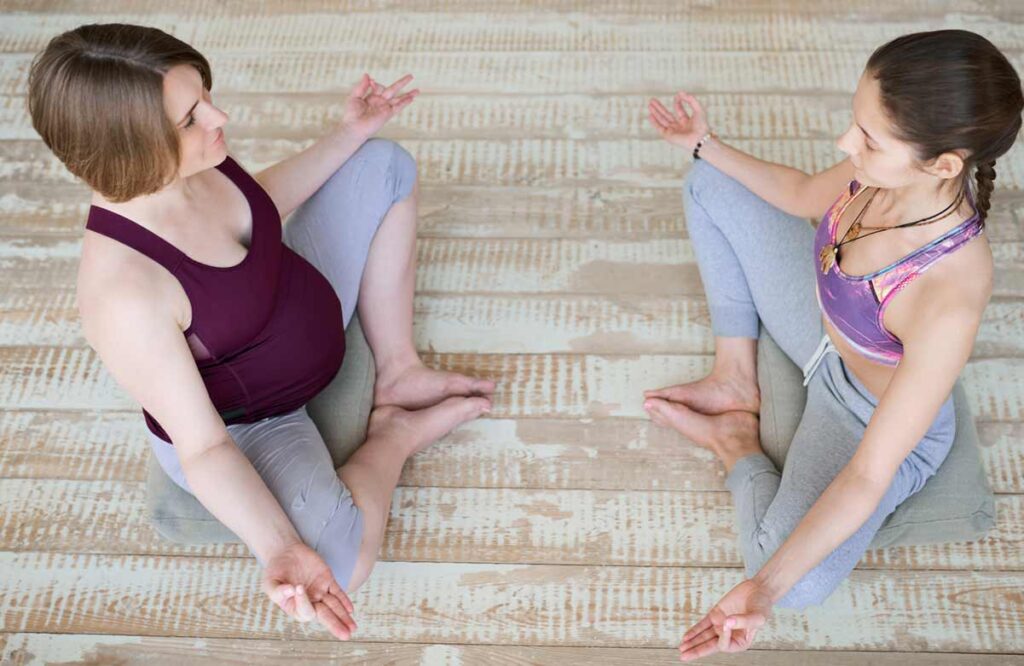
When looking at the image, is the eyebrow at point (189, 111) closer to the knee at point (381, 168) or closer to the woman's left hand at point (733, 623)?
the knee at point (381, 168)

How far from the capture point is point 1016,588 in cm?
180

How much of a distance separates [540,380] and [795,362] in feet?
1.79

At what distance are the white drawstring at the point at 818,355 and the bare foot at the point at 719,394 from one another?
0.15 metres

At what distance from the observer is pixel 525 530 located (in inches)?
75.5

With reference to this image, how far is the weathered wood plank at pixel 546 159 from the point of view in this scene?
8.02 feet

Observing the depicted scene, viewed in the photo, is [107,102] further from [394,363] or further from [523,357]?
[523,357]

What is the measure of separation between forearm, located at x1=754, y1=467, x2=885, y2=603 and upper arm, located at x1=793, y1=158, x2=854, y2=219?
57cm

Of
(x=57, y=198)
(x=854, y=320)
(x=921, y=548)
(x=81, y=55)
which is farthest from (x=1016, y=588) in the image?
(x=57, y=198)

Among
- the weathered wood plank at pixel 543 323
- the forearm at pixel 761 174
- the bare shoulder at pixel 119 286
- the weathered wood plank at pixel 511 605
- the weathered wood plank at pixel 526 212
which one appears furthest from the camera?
the weathered wood plank at pixel 526 212

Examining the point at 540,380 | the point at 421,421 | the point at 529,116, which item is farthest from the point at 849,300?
the point at 529,116

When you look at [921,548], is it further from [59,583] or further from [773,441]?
[59,583]

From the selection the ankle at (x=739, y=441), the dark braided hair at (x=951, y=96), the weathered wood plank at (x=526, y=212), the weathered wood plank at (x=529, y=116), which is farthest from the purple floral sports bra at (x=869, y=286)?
the weathered wood plank at (x=529, y=116)

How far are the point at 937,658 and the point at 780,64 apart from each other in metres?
1.60

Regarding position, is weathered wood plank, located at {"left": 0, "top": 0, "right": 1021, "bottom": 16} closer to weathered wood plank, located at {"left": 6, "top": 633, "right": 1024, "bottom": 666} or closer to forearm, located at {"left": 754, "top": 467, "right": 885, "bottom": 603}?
forearm, located at {"left": 754, "top": 467, "right": 885, "bottom": 603}
